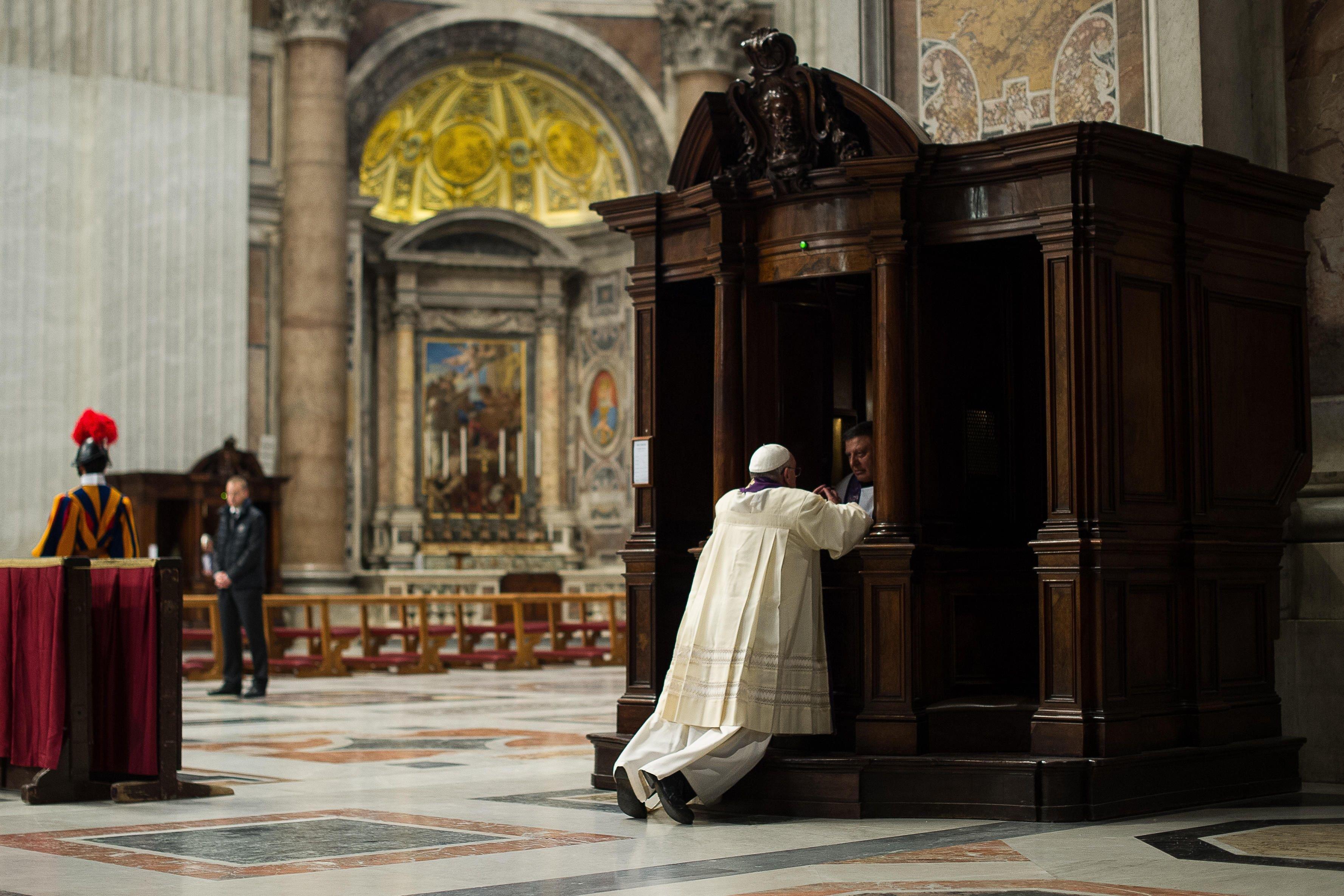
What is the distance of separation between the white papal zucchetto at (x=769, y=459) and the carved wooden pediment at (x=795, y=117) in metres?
1.13

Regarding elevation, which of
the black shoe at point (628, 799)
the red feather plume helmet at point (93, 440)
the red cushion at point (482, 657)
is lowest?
the red cushion at point (482, 657)

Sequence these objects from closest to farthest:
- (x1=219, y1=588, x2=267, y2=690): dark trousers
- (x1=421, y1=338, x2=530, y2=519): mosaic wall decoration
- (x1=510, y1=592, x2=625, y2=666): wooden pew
→ (x1=219, y1=588, x2=267, y2=690): dark trousers, (x1=510, y1=592, x2=625, y2=666): wooden pew, (x1=421, y1=338, x2=530, y2=519): mosaic wall decoration

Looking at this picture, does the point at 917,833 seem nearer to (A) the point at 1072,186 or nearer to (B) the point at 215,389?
(A) the point at 1072,186

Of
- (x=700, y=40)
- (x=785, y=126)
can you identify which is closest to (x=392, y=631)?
(x=700, y=40)

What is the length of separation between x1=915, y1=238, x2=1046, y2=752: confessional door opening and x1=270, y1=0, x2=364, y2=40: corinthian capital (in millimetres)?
16132

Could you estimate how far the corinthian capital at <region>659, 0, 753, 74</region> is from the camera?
23688mm

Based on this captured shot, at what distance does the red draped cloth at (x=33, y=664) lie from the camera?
6.91 metres

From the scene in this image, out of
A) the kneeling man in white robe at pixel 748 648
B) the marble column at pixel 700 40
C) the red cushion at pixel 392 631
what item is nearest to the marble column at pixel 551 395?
the marble column at pixel 700 40

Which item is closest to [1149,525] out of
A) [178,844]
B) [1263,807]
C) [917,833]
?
[1263,807]

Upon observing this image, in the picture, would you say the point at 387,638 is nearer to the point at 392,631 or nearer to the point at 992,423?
the point at 392,631

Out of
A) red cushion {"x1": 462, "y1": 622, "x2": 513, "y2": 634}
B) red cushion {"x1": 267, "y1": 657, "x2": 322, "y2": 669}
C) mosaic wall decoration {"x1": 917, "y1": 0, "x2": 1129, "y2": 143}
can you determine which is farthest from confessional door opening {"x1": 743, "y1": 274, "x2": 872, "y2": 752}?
red cushion {"x1": 462, "y1": 622, "x2": 513, "y2": 634}

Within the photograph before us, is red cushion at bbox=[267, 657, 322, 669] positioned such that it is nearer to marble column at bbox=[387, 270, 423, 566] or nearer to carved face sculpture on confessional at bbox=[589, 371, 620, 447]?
marble column at bbox=[387, 270, 423, 566]

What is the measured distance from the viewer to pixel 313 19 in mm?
21875

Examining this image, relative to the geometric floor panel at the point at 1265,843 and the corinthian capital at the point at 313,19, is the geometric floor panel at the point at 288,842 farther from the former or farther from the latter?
the corinthian capital at the point at 313,19
